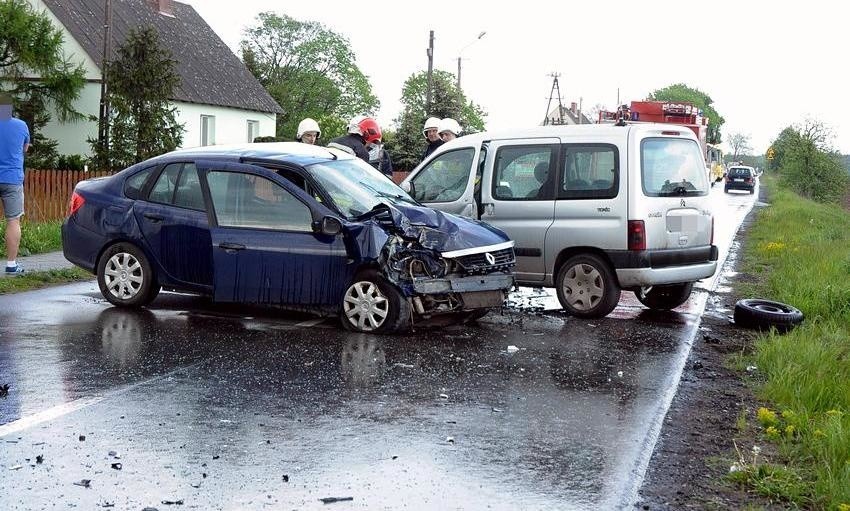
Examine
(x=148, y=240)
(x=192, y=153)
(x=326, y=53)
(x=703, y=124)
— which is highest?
(x=326, y=53)

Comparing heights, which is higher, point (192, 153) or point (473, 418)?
point (192, 153)

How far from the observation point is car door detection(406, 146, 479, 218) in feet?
37.8

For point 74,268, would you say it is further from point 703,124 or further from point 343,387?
point 703,124

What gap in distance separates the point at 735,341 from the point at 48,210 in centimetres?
1714

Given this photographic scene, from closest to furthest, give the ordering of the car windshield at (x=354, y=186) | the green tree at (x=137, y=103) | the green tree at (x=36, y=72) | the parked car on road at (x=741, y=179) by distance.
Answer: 1. the car windshield at (x=354, y=186)
2. the green tree at (x=137, y=103)
3. the green tree at (x=36, y=72)
4. the parked car on road at (x=741, y=179)

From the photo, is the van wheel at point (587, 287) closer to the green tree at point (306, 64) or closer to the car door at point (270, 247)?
the car door at point (270, 247)

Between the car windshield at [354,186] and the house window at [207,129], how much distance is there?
34.2m

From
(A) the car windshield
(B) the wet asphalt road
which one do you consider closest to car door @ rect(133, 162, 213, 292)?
(B) the wet asphalt road

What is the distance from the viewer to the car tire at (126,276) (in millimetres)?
10281

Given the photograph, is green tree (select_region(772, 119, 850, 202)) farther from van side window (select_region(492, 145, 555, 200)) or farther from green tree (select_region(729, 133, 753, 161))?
green tree (select_region(729, 133, 753, 161))

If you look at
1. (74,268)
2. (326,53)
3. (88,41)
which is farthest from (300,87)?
(74,268)

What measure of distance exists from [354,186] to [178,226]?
5.61ft

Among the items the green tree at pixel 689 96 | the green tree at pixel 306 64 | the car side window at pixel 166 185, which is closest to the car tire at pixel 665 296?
the car side window at pixel 166 185

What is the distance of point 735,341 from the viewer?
1005cm
